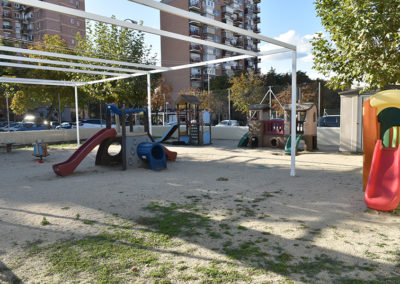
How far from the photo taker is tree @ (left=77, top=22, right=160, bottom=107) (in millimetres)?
17516

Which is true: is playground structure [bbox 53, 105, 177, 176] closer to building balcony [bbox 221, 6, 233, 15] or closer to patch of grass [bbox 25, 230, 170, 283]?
patch of grass [bbox 25, 230, 170, 283]

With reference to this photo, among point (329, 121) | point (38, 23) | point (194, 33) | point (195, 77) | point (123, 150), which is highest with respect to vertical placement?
point (38, 23)

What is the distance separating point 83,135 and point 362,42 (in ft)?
57.9

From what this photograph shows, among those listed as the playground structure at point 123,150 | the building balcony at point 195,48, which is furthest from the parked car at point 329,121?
the building balcony at point 195,48

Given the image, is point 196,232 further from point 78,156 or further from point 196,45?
point 196,45

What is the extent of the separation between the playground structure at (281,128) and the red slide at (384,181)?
7.80m

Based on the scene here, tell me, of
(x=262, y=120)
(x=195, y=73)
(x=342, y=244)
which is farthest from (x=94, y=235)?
(x=195, y=73)

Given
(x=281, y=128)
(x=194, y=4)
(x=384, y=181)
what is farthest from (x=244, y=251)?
(x=194, y=4)

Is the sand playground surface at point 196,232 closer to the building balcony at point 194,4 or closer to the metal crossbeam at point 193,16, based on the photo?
the metal crossbeam at point 193,16

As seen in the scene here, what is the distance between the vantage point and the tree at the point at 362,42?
730 cm

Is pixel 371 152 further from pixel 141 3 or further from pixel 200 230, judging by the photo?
pixel 141 3

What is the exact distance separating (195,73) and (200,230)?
161ft

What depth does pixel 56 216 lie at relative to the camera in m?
4.55

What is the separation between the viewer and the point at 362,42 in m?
7.64
